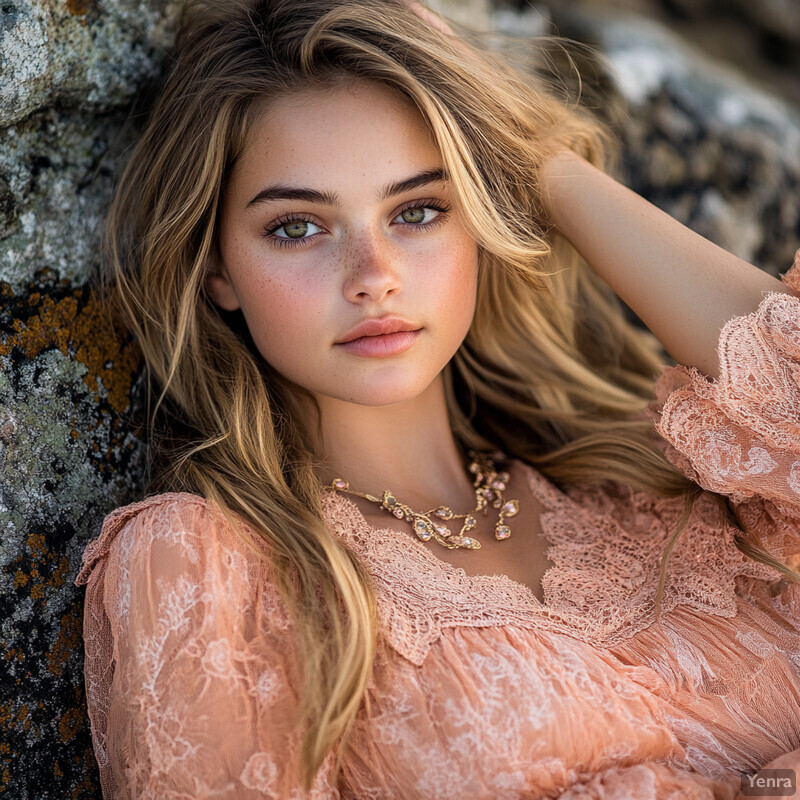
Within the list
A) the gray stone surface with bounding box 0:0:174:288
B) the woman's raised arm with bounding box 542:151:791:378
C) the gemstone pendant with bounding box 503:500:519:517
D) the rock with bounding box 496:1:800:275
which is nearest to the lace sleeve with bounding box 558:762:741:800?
the gemstone pendant with bounding box 503:500:519:517

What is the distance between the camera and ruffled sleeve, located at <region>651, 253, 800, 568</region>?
1.84 m

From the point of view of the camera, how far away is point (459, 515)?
7.39 ft

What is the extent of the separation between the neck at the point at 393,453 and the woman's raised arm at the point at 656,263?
58cm

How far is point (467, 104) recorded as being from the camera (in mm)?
2049

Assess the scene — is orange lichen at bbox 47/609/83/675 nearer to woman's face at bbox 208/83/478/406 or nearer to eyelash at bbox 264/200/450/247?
woman's face at bbox 208/83/478/406

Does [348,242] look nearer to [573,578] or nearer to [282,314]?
[282,314]

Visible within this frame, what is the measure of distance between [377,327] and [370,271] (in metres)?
0.12

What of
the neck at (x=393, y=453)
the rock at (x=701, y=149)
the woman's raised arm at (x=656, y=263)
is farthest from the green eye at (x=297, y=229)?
the rock at (x=701, y=149)

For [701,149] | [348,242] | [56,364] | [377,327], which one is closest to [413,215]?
[348,242]

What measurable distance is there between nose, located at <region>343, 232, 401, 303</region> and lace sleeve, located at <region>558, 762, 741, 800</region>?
3.38 feet

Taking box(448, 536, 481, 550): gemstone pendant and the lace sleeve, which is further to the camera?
box(448, 536, 481, 550): gemstone pendant

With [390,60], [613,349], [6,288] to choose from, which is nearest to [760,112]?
[613,349]

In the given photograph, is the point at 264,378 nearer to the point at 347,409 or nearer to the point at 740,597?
the point at 347,409

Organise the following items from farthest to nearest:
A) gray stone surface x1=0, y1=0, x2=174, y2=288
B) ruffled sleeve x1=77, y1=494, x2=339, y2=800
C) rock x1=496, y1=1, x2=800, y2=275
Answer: rock x1=496, y1=1, x2=800, y2=275 → gray stone surface x1=0, y1=0, x2=174, y2=288 → ruffled sleeve x1=77, y1=494, x2=339, y2=800
